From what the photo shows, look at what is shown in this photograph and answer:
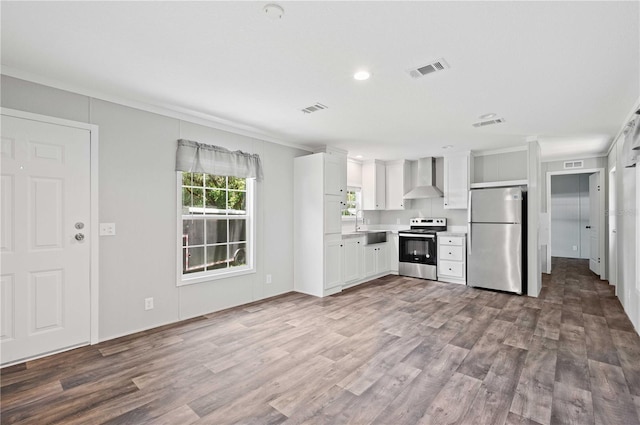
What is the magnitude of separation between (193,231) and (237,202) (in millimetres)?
741

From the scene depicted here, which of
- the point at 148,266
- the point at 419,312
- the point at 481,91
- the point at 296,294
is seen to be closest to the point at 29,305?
the point at 148,266

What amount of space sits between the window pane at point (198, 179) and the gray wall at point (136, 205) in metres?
0.32

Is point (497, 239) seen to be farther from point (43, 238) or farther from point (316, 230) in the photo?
point (43, 238)

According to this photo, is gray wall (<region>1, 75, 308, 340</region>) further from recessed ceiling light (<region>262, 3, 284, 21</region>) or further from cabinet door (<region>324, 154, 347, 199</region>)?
recessed ceiling light (<region>262, 3, 284, 21</region>)

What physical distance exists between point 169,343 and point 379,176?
16.3 feet

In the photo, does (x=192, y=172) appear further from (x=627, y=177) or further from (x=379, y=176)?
(x=627, y=177)

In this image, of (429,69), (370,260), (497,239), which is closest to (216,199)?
(429,69)

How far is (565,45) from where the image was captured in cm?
214

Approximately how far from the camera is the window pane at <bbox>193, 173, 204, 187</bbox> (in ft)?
12.8

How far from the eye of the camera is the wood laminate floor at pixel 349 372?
78.4 inches

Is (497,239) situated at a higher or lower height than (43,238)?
lower

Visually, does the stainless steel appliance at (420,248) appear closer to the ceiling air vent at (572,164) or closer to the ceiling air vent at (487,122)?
the ceiling air vent at (487,122)

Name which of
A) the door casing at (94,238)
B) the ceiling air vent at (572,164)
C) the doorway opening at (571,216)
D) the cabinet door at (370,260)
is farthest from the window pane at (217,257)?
the doorway opening at (571,216)

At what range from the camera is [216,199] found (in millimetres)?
4121
